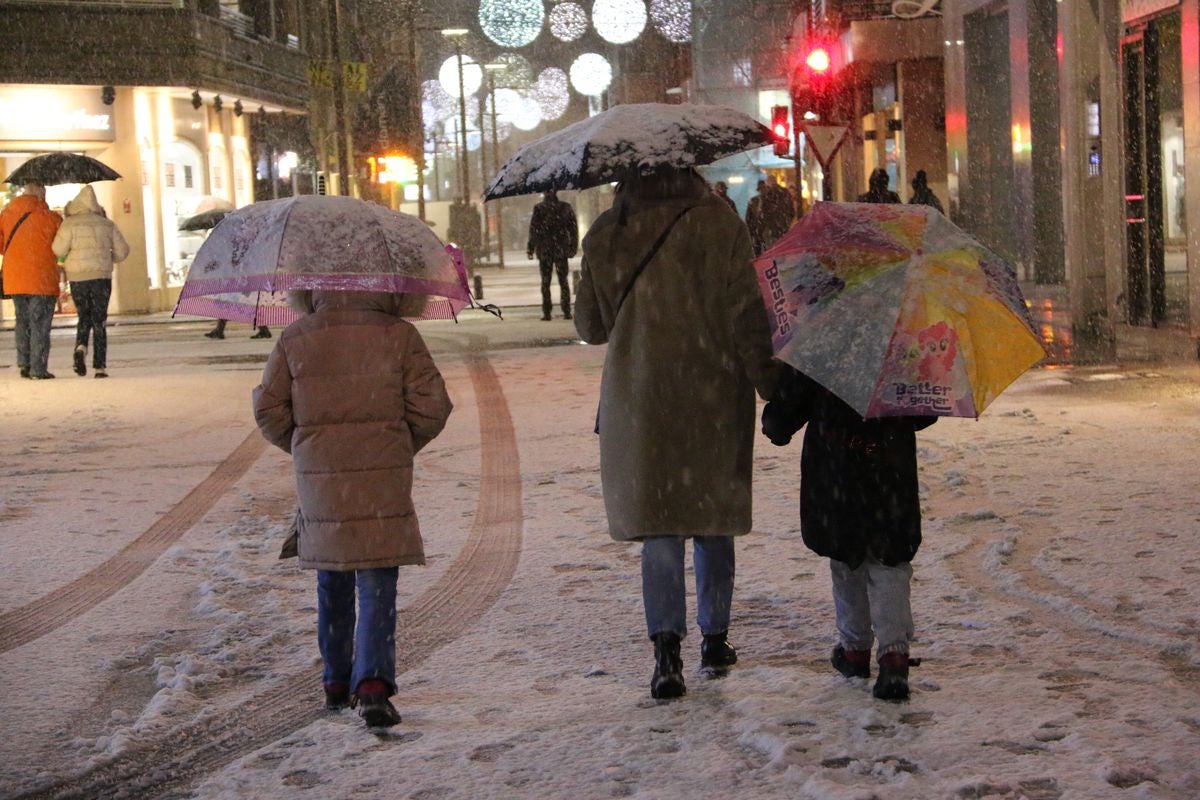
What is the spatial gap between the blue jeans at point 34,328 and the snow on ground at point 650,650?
661 centimetres

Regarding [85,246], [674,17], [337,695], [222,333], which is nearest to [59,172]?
[85,246]

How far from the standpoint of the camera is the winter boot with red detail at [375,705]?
478cm

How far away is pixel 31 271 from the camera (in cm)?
1641

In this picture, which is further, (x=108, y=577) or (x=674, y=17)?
(x=674, y=17)

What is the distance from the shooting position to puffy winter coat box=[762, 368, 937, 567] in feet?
15.9

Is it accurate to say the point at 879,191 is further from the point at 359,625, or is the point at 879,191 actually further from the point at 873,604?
the point at 359,625

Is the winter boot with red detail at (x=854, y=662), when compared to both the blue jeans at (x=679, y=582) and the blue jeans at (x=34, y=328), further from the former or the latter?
the blue jeans at (x=34, y=328)

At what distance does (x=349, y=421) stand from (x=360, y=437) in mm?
57

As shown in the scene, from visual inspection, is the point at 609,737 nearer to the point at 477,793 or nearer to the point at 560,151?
the point at 477,793

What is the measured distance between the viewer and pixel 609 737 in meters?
4.63

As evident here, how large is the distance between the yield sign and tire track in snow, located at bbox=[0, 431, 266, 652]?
12.9 metres

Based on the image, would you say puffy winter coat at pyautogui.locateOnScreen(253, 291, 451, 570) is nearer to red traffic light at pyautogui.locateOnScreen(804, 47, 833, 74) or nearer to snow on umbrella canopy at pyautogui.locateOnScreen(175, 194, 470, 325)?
snow on umbrella canopy at pyautogui.locateOnScreen(175, 194, 470, 325)

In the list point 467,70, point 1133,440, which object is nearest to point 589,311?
point 1133,440

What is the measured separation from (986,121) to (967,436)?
865 inches
